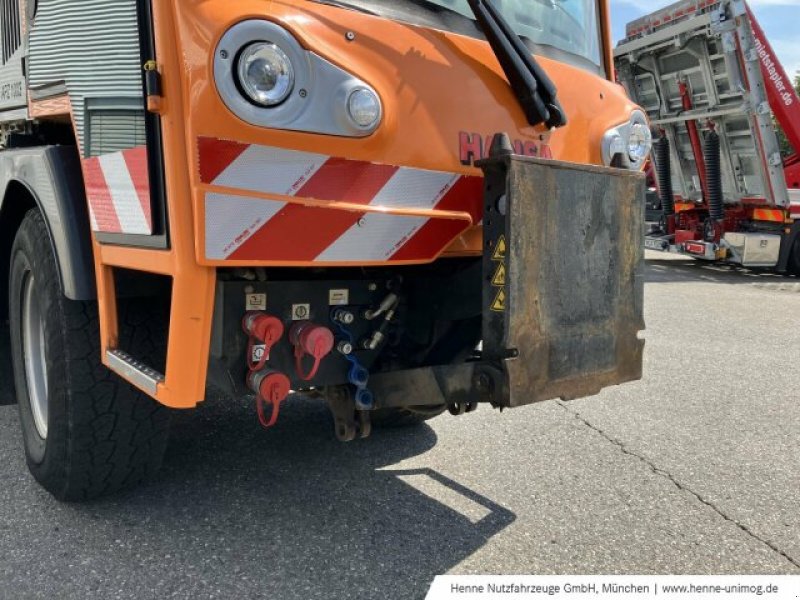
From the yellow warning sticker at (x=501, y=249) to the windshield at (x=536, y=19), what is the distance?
2.71 ft

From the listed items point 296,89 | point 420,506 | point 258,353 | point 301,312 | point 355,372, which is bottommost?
point 420,506

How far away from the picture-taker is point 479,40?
264cm

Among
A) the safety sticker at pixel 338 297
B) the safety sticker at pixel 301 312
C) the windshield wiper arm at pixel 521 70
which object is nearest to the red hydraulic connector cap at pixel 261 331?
the safety sticker at pixel 301 312

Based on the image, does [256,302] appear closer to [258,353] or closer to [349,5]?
[258,353]

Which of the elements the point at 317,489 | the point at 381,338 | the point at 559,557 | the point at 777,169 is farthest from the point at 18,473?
the point at 777,169

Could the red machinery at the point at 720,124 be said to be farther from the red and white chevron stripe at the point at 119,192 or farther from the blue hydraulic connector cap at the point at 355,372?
the red and white chevron stripe at the point at 119,192

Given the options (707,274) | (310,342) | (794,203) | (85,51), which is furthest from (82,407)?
(707,274)

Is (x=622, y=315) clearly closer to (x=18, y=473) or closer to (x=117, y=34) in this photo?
(x=117, y=34)

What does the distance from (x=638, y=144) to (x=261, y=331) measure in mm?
1845

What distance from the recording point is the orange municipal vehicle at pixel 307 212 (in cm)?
204

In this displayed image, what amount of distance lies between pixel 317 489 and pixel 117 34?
76.1 inches

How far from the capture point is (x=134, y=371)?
234cm

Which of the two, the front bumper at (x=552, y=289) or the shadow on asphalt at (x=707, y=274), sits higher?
the front bumper at (x=552, y=289)

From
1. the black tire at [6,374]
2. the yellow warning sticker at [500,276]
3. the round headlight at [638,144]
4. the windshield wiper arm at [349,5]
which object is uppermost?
the windshield wiper arm at [349,5]
